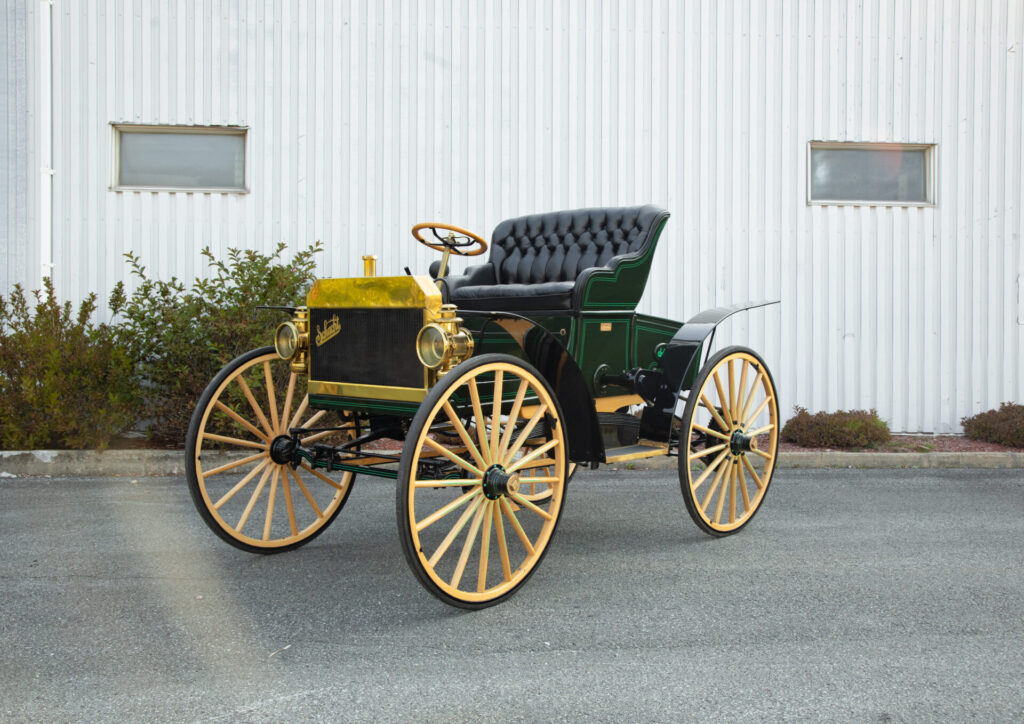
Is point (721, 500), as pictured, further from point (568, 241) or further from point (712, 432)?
point (568, 241)

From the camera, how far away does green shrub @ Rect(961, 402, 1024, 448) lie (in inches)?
304

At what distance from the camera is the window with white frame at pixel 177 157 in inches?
314

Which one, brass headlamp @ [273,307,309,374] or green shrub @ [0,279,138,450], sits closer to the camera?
brass headlamp @ [273,307,309,374]

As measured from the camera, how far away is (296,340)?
409 centimetres

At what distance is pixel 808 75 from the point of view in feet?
27.6

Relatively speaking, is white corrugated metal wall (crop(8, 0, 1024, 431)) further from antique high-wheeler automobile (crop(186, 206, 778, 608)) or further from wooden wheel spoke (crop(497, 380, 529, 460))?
wooden wheel spoke (crop(497, 380, 529, 460))

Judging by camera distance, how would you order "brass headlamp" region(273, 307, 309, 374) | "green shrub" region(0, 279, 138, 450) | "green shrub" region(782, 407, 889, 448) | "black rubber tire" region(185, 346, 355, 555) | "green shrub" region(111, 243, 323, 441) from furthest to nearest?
"green shrub" region(782, 407, 889, 448) → "green shrub" region(111, 243, 323, 441) → "green shrub" region(0, 279, 138, 450) → "brass headlamp" region(273, 307, 309, 374) → "black rubber tire" region(185, 346, 355, 555)

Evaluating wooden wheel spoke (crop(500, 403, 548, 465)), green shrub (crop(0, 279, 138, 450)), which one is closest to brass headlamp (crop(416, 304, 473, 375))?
wooden wheel spoke (crop(500, 403, 548, 465))

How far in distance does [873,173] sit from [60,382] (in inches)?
287

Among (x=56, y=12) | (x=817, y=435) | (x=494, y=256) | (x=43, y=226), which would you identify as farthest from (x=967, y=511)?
(x=56, y=12)

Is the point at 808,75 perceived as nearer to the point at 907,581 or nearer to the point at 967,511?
the point at 967,511

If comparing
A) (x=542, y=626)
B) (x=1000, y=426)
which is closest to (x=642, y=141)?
(x=1000, y=426)

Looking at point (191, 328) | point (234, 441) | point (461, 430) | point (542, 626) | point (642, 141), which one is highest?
point (642, 141)

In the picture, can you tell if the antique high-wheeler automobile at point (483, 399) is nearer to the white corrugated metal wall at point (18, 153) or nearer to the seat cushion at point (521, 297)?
the seat cushion at point (521, 297)
